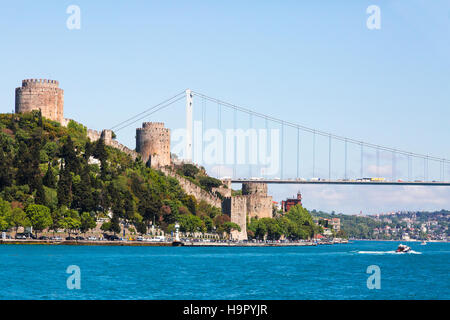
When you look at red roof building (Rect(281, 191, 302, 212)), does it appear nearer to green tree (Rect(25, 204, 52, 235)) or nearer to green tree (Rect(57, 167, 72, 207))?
green tree (Rect(57, 167, 72, 207))

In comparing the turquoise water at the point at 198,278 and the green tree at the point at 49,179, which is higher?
the green tree at the point at 49,179

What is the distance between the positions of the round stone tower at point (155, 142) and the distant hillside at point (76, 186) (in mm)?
4204

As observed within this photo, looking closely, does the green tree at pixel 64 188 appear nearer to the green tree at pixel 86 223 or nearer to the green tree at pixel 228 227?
the green tree at pixel 86 223

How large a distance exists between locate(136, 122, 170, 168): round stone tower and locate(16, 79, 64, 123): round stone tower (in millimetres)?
11345

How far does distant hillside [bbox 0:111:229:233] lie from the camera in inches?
2943

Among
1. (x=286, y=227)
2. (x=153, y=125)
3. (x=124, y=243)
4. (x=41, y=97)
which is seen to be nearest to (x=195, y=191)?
(x=153, y=125)

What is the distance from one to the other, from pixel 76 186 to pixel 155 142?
23597 mm

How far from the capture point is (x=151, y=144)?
3994 inches

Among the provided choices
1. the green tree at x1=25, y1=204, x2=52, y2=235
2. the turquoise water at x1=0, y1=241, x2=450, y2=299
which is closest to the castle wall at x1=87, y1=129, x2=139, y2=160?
the green tree at x1=25, y1=204, x2=52, y2=235

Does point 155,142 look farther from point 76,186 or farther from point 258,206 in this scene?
point 76,186

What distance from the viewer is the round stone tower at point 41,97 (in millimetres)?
92562

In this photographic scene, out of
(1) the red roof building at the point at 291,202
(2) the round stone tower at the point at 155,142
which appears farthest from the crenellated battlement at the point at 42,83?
(1) the red roof building at the point at 291,202
